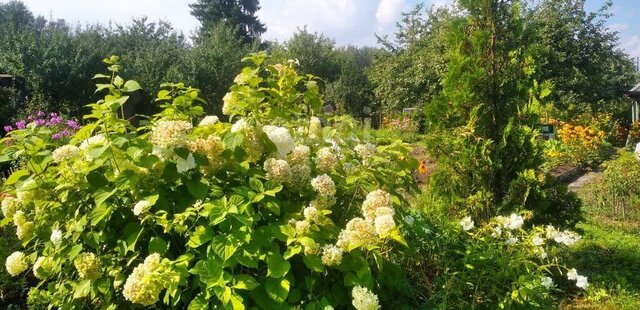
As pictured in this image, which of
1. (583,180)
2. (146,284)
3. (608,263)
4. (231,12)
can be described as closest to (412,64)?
(583,180)

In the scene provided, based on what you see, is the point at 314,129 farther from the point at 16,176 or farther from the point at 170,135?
the point at 16,176

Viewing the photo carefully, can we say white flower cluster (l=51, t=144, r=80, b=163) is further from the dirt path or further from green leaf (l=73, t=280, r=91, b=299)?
the dirt path

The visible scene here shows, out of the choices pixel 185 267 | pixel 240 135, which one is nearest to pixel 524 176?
pixel 240 135

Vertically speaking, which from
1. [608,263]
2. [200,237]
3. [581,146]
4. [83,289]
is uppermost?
[200,237]

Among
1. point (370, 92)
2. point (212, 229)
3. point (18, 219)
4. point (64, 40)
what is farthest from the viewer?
point (370, 92)

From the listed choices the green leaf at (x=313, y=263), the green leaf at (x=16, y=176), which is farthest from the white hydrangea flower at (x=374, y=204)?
the green leaf at (x=16, y=176)

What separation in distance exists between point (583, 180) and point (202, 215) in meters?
9.51

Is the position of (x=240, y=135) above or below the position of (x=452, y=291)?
above

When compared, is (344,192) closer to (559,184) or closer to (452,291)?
(452,291)

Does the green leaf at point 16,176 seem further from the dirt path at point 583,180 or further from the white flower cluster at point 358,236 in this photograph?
the dirt path at point 583,180

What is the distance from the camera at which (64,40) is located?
15.9 metres

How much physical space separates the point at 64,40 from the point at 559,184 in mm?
16551

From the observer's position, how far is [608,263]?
430 cm

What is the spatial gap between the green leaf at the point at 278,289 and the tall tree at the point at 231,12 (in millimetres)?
34069
